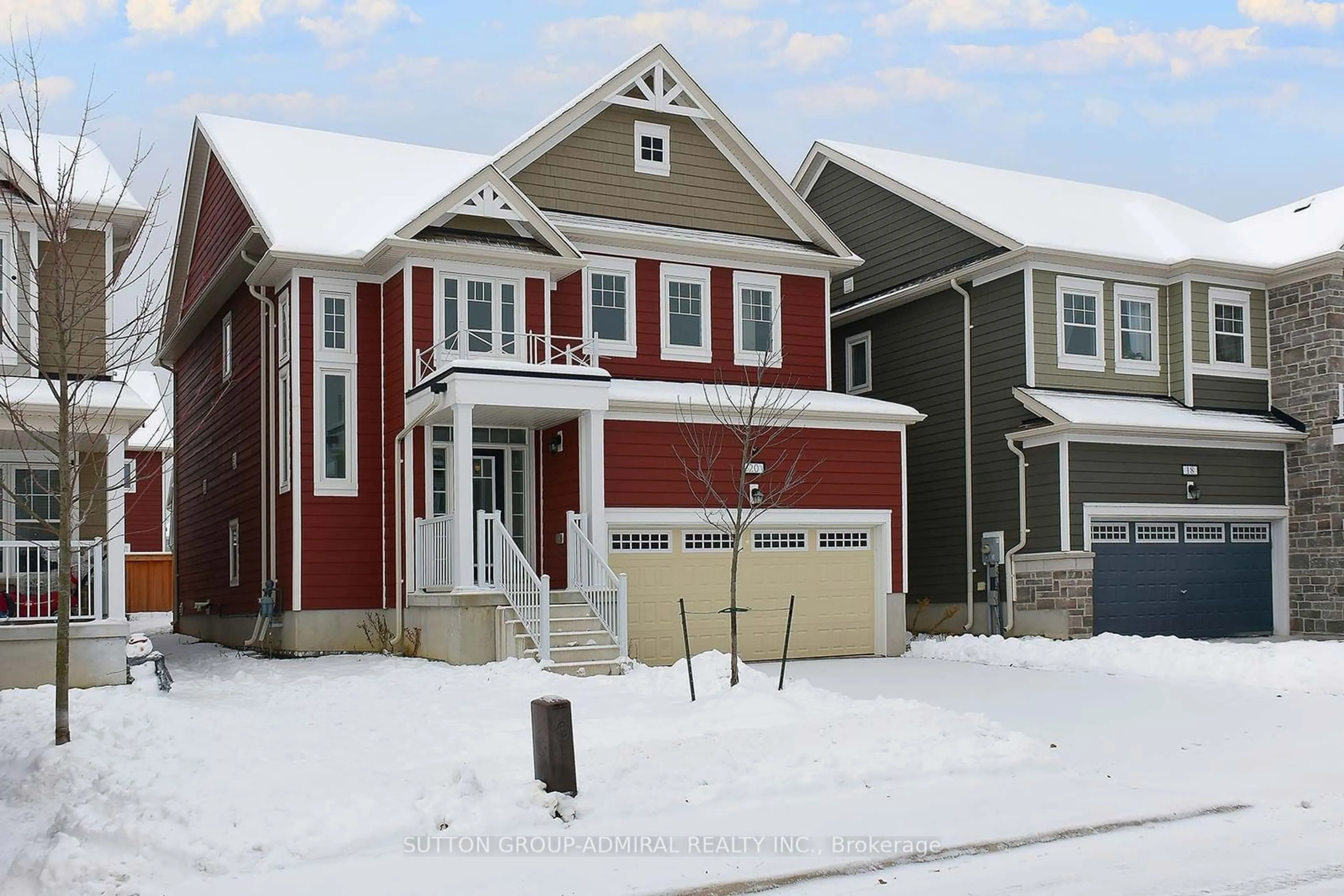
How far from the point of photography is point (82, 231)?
16672mm

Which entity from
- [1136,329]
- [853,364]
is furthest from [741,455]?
[1136,329]

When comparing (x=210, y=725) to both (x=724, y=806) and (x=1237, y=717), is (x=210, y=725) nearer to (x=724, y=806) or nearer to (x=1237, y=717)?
(x=724, y=806)

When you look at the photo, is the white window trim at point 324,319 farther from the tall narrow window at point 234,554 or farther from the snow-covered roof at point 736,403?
the tall narrow window at point 234,554

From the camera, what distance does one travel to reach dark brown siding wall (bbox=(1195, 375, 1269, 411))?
23734mm

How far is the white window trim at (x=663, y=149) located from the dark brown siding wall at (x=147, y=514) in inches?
804

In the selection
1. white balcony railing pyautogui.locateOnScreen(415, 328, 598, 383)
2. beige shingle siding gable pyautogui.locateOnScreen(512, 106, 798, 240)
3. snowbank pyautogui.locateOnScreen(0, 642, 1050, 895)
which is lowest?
snowbank pyautogui.locateOnScreen(0, 642, 1050, 895)

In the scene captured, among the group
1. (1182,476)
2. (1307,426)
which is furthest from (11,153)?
(1307,426)

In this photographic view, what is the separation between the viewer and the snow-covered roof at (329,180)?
20000 mm

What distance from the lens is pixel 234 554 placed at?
78.2ft

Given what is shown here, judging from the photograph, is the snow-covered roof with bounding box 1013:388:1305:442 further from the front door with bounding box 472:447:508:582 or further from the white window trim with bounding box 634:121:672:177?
the front door with bounding box 472:447:508:582

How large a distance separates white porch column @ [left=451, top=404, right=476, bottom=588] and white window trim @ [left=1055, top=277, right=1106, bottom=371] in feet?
36.1

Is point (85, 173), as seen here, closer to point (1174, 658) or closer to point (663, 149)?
point (663, 149)

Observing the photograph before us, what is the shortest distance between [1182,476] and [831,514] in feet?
21.2

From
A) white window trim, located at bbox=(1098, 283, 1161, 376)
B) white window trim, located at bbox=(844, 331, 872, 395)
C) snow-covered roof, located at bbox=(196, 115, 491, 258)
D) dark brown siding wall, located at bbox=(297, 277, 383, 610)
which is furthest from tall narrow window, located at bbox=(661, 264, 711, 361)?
white window trim, located at bbox=(1098, 283, 1161, 376)
